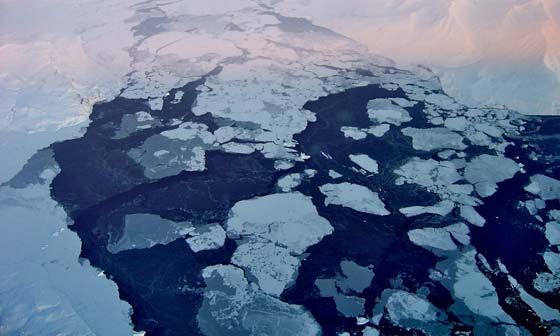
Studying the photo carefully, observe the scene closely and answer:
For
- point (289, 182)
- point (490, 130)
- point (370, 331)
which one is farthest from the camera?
point (490, 130)

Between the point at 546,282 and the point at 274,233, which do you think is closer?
the point at 546,282

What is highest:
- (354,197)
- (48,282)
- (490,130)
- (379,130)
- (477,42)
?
(477,42)

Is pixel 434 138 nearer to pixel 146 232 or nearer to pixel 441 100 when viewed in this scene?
pixel 441 100

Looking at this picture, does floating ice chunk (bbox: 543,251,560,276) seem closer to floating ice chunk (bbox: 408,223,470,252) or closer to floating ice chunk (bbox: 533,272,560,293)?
floating ice chunk (bbox: 533,272,560,293)

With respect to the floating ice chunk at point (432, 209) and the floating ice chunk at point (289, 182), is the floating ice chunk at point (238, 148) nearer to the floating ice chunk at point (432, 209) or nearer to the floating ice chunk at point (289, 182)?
the floating ice chunk at point (289, 182)

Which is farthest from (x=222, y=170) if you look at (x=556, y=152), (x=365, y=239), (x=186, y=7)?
(x=186, y=7)

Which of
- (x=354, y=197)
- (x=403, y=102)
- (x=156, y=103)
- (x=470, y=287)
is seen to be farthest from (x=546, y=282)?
(x=156, y=103)
